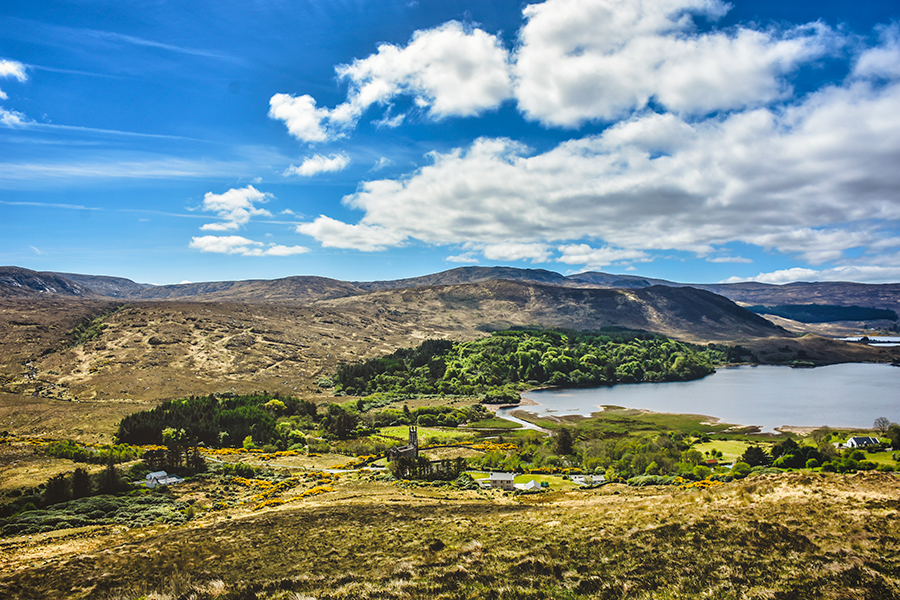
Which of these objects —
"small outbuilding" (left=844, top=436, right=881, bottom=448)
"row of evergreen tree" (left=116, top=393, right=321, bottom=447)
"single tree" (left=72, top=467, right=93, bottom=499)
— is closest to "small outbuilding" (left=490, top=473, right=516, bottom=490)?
"single tree" (left=72, top=467, right=93, bottom=499)

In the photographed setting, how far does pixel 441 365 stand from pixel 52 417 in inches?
3594

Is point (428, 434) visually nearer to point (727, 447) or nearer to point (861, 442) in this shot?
point (727, 447)

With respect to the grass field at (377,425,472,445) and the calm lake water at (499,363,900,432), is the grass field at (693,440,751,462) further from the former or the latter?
the grass field at (377,425,472,445)

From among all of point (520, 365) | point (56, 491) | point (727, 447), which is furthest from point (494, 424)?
point (56, 491)

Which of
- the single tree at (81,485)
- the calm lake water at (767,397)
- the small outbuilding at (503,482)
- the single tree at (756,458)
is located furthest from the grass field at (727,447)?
the single tree at (81,485)

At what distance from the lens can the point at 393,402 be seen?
10706cm

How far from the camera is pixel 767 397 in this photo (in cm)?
10262

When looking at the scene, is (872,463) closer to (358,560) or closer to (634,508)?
(634,508)

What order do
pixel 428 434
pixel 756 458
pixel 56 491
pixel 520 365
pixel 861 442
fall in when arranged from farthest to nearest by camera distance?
pixel 520 365
pixel 428 434
pixel 861 442
pixel 756 458
pixel 56 491

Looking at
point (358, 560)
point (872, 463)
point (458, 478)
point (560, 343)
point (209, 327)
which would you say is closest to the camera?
point (358, 560)

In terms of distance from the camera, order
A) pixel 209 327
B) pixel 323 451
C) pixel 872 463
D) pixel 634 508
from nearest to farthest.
A: pixel 634 508 < pixel 872 463 < pixel 323 451 < pixel 209 327

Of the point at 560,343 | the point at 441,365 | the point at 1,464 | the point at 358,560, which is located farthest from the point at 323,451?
the point at 560,343

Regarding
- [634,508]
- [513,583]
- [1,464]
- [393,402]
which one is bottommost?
[393,402]

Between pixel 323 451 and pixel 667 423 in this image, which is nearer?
pixel 323 451
